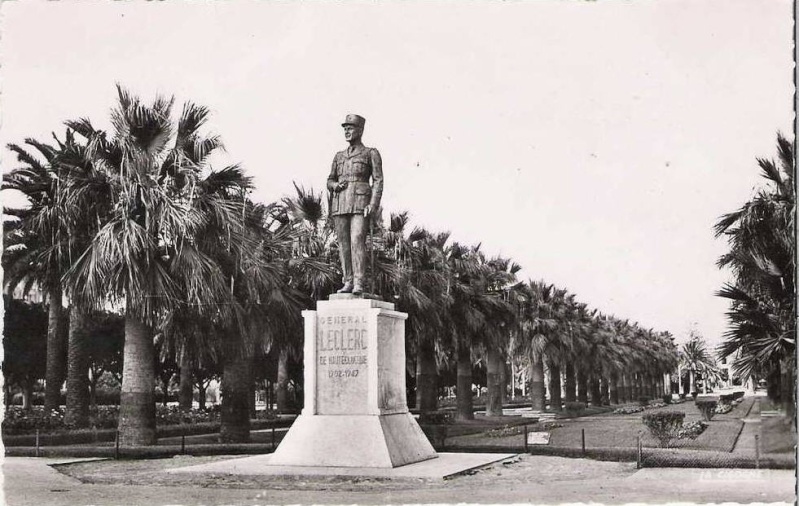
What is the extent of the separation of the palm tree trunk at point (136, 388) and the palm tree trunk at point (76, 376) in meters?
5.62

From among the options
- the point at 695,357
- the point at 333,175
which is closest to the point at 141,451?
the point at 333,175

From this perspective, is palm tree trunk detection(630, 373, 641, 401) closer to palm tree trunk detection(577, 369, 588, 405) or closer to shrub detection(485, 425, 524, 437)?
palm tree trunk detection(577, 369, 588, 405)

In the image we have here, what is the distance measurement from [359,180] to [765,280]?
6976 mm

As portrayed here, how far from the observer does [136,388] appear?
62.4 ft

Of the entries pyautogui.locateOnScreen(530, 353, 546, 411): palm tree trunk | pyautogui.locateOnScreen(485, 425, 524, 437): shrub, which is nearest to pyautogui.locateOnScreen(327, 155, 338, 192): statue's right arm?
pyautogui.locateOnScreen(485, 425, 524, 437): shrub

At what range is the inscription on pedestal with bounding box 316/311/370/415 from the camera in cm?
1362

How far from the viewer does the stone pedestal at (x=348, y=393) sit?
13258 mm

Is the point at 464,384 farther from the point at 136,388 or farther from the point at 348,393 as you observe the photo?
the point at 348,393

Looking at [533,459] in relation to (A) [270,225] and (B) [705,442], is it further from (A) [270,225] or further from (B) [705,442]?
(A) [270,225]

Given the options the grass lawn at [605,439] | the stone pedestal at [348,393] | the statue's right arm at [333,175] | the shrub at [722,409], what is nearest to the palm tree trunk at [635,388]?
the shrub at [722,409]

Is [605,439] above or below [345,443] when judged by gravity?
below

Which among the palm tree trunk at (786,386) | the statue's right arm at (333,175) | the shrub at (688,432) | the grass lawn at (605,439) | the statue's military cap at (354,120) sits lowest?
the grass lawn at (605,439)

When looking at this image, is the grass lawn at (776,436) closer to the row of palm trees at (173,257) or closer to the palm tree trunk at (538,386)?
the row of palm trees at (173,257)

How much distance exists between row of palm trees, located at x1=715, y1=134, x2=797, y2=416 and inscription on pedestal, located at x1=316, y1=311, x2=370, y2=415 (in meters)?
6.16
